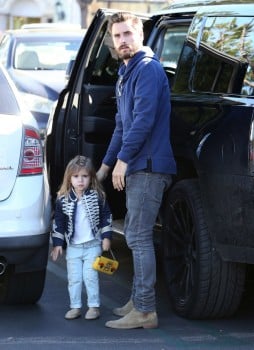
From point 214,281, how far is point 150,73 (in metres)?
1.24

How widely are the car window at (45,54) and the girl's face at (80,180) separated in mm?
7173

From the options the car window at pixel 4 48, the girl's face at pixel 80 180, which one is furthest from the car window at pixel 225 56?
the car window at pixel 4 48

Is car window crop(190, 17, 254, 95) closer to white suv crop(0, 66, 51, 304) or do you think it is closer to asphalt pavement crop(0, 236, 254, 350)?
white suv crop(0, 66, 51, 304)

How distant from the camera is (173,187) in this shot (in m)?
5.24

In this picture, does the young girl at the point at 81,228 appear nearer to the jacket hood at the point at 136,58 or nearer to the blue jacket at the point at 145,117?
the blue jacket at the point at 145,117

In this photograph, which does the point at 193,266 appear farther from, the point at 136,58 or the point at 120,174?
the point at 136,58

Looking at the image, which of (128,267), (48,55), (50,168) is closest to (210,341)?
(128,267)

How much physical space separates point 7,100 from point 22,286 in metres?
1.16

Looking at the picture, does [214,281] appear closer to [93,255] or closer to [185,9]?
[93,255]

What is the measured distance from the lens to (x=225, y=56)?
4.92m

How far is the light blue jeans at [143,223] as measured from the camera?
4.83 metres

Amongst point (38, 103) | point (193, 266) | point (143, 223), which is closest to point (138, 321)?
point (193, 266)

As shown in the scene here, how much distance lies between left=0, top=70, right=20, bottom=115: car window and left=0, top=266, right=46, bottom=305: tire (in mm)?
943

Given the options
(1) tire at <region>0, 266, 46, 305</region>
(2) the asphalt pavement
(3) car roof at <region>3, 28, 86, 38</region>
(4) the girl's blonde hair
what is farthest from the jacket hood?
(3) car roof at <region>3, 28, 86, 38</region>
